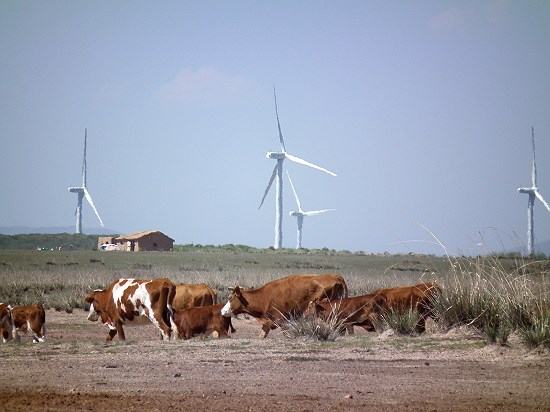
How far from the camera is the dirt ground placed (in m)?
10.5

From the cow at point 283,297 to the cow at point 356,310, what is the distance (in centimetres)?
105

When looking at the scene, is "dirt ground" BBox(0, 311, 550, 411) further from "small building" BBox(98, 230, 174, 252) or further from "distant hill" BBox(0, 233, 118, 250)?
"distant hill" BBox(0, 233, 118, 250)

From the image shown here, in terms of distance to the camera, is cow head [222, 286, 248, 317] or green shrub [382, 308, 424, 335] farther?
cow head [222, 286, 248, 317]

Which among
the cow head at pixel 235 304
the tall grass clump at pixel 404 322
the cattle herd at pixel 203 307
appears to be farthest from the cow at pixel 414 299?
the cow head at pixel 235 304

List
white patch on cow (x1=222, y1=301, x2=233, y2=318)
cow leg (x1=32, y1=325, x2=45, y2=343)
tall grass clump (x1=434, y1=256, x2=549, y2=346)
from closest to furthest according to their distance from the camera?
tall grass clump (x1=434, y1=256, x2=549, y2=346) → white patch on cow (x1=222, y1=301, x2=233, y2=318) → cow leg (x1=32, y1=325, x2=45, y2=343)

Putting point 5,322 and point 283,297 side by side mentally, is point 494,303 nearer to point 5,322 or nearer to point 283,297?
point 283,297

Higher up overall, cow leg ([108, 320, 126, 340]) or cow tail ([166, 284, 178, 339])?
cow tail ([166, 284, 178, 339])

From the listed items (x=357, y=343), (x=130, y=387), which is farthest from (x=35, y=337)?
(x=130, y=387)

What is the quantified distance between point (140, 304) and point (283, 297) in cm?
310

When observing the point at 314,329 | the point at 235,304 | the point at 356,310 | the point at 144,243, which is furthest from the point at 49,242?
the point at 314,329

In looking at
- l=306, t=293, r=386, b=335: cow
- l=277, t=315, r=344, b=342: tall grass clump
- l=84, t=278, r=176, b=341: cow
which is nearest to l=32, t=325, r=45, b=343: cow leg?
l=84, t=278, r=176, b=341: cow

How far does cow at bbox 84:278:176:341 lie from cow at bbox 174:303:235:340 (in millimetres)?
285

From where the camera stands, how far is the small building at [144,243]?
10162 centimetres

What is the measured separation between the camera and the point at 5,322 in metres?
20.8
